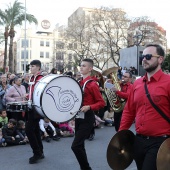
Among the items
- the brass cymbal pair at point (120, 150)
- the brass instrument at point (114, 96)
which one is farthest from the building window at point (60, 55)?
the brass cymbal pair at point (120, 150)

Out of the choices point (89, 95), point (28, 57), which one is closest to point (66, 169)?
point (89, 95)

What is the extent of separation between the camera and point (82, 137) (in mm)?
4703

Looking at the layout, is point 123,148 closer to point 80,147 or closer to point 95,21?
point 80,147

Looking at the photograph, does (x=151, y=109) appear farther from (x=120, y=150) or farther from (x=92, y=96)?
(x=92, y=96)

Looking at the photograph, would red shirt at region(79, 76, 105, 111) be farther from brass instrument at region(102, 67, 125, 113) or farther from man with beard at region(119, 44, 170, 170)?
brass instrument at region(102, 67, 125, 113)

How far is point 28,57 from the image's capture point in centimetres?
9656

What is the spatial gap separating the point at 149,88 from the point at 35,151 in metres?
3.28

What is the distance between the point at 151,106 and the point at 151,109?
0.10ft

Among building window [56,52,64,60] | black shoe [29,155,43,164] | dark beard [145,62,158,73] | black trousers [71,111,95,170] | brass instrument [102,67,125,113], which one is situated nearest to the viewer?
dark beard [145,62,158,73]

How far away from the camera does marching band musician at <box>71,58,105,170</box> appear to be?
469 centimetres

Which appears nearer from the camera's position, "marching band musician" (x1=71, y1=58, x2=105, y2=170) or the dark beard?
the dark beard

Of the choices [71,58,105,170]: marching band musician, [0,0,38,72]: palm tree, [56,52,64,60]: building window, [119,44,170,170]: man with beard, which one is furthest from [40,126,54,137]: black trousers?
[56,52,64,60]: building window

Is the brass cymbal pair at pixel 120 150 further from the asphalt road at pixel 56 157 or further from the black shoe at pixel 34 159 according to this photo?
the black shoe at pixel 34 159

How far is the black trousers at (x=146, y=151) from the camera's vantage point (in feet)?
9.71
